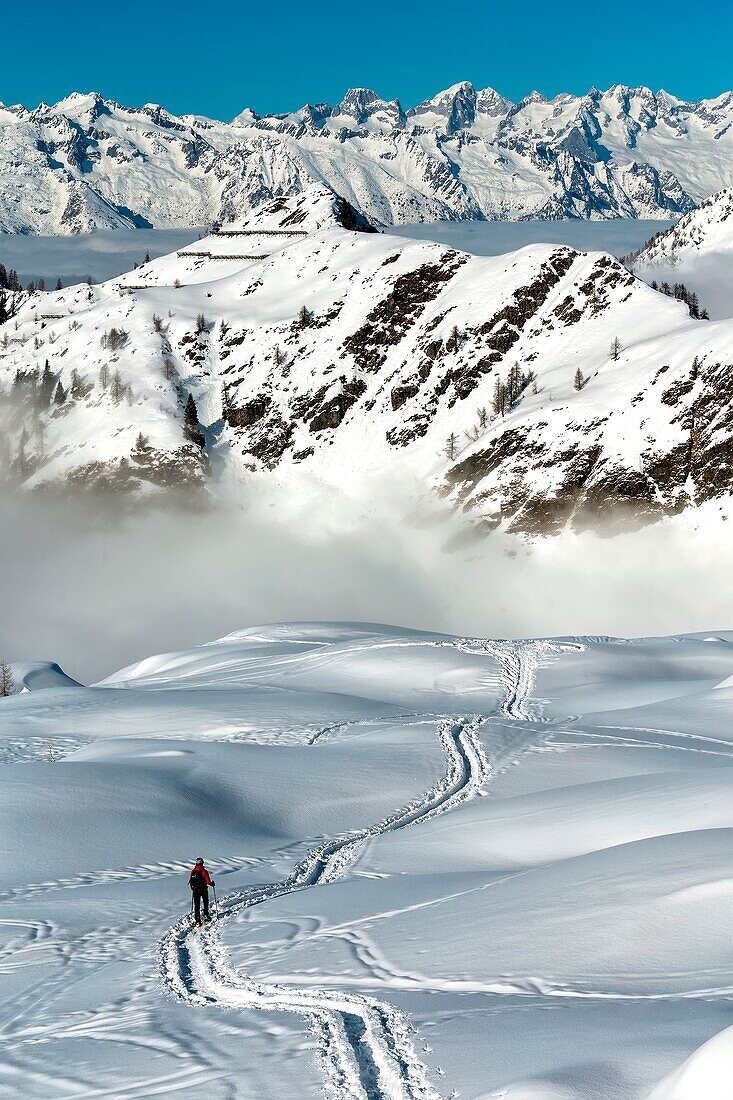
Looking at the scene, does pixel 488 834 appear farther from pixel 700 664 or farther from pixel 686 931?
pixel 700 664

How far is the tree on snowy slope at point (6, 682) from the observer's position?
9350 centimetres

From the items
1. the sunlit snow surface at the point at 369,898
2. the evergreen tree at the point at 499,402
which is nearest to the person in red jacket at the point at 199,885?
the sunlit snow surface at the point at 369,898

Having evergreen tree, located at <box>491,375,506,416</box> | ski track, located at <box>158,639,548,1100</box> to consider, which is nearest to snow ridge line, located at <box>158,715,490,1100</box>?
ski track, located at <box>158,639,548,1100</box>

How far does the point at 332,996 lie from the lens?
15.1 m

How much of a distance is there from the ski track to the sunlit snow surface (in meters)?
0.06

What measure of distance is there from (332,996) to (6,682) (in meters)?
87.4

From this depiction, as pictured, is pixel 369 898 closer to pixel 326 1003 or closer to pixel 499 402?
pixel 326 1003

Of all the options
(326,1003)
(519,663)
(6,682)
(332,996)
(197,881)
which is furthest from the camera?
(6,682)

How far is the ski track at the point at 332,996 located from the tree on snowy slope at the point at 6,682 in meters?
69.7

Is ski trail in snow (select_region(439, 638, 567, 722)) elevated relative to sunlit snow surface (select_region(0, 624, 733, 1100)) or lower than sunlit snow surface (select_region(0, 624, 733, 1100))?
elevated

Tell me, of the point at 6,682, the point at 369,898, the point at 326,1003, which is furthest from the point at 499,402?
the point at 326,1003

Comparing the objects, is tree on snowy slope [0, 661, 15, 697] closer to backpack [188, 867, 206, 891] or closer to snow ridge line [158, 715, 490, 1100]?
snow ridge line [158, 715, 490, 1100]

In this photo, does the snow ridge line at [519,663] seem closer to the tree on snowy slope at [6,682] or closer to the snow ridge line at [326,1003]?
the snow ridge line at [326,1003]

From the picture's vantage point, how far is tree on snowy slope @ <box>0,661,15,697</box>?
93500mm
